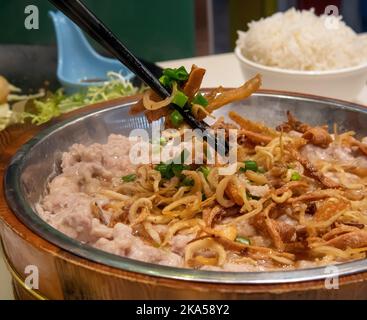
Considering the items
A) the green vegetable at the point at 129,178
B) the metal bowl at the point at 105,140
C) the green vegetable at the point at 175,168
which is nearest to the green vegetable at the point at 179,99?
the green vegetable at the point at 175,168

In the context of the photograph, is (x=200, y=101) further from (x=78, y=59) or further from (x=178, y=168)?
(x=78, y=59)

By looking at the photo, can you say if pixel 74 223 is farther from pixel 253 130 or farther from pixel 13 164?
pixel 253 130

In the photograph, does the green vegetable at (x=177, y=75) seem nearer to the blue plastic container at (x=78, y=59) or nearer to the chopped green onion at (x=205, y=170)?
the chopped green onion at (x=205, y=170)

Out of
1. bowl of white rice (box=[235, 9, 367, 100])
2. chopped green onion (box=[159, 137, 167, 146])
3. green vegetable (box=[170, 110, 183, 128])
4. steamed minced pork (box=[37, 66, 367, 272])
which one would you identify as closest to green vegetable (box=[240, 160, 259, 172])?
steamed minced pork (box=[37, 66, 367, 272])

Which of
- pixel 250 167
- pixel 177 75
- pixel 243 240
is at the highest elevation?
pixel 177 75

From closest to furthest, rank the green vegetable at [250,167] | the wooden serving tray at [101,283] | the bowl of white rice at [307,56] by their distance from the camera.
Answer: the wooden serving tray at [101,283], the green vegetable at [250,167], the bowl of white rice at [307,56]

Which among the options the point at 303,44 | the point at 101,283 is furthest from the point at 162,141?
the point at 303,44
